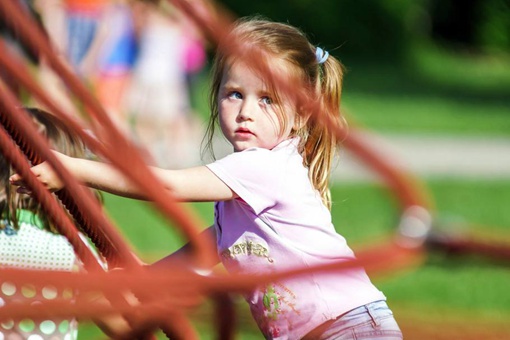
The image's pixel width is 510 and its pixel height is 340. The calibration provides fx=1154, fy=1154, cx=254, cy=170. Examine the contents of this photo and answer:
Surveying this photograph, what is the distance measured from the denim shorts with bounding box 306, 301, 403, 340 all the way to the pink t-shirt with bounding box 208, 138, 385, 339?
17 millimetres

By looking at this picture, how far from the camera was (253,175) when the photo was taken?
2.29 m

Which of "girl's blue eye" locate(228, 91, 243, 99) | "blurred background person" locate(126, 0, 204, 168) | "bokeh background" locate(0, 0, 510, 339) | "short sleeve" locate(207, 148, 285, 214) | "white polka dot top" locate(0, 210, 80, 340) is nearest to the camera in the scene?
"short sleeve" locate(207, 148, 285, 214)

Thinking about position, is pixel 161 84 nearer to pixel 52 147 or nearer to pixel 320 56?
pixel 52 147

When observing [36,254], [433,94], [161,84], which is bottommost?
[36,254]

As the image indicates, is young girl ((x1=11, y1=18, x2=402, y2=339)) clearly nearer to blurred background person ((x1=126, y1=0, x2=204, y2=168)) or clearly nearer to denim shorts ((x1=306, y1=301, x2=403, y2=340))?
denim shorts ((x1=306, y1=301, x2=403, y2=340))

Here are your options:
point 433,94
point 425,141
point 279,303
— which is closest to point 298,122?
point 279,303

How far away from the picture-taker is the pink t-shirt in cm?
231

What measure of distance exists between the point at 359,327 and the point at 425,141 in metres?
7.82

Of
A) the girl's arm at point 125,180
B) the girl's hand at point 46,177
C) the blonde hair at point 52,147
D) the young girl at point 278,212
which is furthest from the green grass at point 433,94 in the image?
the girl's hand at point 46,177

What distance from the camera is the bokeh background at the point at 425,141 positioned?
4270mm

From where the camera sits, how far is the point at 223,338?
1883 millimetres

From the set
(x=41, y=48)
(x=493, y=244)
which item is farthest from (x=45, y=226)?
(x=493, y=244)

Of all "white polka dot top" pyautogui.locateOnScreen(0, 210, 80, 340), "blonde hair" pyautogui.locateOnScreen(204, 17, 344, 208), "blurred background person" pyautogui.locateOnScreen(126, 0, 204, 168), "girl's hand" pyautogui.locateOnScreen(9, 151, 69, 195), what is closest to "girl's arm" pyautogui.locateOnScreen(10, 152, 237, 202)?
"girl's hand" pyautogui.locateOnScreen(9, 151, 69, 195)

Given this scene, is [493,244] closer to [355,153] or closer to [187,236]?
[355,153]
